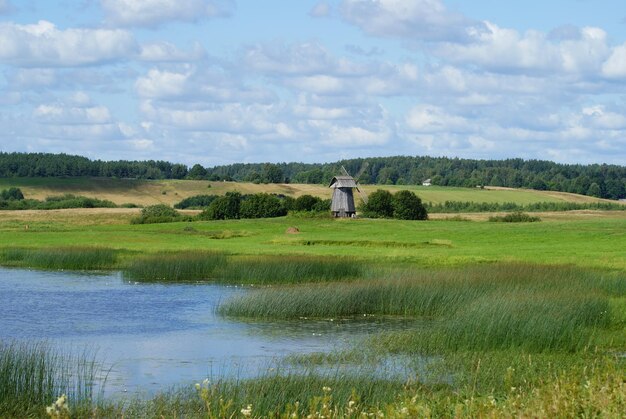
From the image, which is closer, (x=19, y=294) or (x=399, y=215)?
(x=19, y=294)

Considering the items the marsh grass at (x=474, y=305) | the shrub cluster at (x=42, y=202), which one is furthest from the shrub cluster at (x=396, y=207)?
the marsh grass at (x=474, y=305)

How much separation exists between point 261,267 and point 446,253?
1472cm

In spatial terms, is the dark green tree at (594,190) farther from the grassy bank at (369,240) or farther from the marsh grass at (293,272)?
the marsh grass at (293,272)

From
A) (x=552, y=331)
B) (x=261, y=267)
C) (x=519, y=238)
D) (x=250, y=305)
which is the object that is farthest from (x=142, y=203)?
(x=552, y=331)

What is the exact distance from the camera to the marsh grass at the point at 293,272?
3759 centimetres

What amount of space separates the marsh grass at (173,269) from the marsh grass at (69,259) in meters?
4.40

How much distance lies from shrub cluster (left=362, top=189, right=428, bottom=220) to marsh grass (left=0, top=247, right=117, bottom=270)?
1954 inches

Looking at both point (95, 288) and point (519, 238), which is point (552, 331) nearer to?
point (95, 288)

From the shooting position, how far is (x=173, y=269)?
41281 millimetres

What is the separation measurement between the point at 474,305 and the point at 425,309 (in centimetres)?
489

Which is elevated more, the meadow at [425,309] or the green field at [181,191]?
the green field at [181,191]

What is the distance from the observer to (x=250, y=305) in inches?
1131

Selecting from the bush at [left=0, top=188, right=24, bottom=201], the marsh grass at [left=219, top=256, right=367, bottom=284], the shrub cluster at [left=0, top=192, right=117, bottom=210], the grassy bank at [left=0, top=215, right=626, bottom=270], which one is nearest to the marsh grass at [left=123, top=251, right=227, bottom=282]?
the marsh grass at [left=219, top=256, right=367, bottom=284]

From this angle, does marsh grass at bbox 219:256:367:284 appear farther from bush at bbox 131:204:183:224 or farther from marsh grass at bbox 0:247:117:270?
bush at bbox 131:204:183:224
